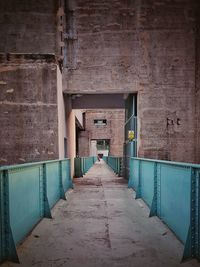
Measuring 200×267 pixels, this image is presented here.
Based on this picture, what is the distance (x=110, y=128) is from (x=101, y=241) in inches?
939

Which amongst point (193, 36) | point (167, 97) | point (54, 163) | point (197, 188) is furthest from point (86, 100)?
point (197, 188)

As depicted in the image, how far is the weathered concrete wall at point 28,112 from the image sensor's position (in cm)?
919

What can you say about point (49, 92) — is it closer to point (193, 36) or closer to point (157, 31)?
point (157, 31)

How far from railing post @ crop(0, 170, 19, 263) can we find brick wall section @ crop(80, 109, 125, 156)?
24.0 metres

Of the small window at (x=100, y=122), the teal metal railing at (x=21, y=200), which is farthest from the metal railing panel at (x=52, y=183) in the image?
the small window at (x=100, y=122)

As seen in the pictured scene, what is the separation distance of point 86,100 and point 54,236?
10.5 metres

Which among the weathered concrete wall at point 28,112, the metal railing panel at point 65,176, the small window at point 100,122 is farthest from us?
the small window at point 100,122

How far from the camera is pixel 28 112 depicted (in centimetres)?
923

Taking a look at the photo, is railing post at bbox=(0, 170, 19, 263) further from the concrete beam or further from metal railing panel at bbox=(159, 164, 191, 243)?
the concrete beam

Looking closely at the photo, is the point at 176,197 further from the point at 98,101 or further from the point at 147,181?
the point at 98,101

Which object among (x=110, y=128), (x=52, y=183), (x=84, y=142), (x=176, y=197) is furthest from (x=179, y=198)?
(x=110, y=128)

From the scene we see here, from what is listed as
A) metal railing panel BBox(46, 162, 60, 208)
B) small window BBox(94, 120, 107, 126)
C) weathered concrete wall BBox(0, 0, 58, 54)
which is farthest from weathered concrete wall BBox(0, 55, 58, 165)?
small window BBox(94, 120, 107, 126)

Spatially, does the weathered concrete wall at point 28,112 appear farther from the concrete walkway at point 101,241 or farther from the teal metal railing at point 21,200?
the concrete walkway at point 101,241

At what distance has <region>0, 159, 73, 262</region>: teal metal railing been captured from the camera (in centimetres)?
323
